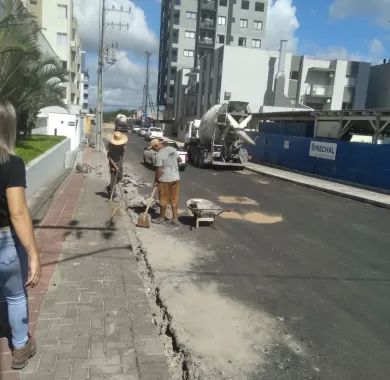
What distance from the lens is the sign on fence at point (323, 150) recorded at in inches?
833

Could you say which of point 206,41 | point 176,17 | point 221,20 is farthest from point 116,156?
point 176,17

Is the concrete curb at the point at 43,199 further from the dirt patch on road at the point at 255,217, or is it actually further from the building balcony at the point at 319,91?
the building balcony at the point at 319,91

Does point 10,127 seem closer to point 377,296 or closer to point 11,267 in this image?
point 11,267

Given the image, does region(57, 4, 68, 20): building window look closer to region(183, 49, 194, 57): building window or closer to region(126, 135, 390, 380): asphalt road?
region(183, 49, 194, 57): building window

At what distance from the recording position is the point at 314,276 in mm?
6633

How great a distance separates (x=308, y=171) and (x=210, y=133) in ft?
18.1

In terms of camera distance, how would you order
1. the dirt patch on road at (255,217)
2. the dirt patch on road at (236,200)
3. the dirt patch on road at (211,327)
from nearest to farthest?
the dirt patch on road at (211,327)
the dirt patch on road at (255,217)
the dirt patch on road at (236,200)

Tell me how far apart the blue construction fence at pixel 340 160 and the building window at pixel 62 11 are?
38453 mm

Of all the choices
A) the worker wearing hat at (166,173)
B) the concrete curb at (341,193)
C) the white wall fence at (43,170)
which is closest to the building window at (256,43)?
the concrete curb at (341,193)

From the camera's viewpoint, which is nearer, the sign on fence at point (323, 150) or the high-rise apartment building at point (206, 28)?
the sign on fence at point (323, 150)

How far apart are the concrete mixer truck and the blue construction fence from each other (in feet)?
9.27

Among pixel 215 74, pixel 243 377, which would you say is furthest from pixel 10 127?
pixel 215 74

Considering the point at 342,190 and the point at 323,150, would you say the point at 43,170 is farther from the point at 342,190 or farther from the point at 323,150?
the point at 323,150

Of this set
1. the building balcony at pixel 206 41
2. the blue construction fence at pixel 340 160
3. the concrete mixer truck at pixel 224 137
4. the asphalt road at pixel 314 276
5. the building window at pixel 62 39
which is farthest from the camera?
the building balcony at pixel 206 41
